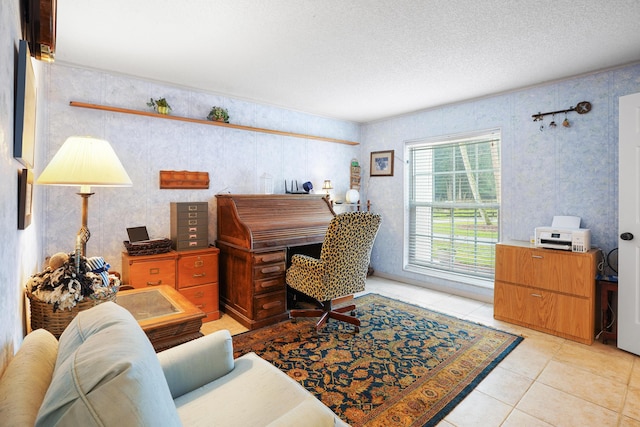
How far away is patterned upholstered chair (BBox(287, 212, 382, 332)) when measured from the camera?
2.81 m

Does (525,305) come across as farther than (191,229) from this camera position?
No

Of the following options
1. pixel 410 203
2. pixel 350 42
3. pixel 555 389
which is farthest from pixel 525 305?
pixel 350 42

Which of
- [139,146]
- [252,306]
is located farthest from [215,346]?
[139,146]

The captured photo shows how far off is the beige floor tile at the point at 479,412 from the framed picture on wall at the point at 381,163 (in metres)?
3.45

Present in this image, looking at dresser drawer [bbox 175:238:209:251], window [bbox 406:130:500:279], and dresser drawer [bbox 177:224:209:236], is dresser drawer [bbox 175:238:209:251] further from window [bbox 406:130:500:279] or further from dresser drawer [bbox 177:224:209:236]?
window [bbox 406:130:500:279]

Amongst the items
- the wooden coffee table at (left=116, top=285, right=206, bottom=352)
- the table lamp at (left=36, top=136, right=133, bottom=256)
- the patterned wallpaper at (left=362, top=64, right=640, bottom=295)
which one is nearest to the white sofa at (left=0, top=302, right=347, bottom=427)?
the wooden coffee table at (left=116, top=285, right=206, bottom=352)

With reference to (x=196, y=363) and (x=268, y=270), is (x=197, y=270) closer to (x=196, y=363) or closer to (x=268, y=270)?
(x=268, y=270)

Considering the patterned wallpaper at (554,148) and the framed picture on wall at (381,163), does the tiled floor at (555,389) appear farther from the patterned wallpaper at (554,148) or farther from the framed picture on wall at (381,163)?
the framed picture on wall at (381,163)

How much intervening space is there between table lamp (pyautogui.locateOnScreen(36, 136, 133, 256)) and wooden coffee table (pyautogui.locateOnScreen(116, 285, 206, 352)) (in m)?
0.46

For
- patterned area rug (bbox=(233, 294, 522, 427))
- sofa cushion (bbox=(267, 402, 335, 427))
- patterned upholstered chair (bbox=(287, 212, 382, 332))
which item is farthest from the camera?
patterned upholstered chair (bbox=(287, 212, 382, 332))

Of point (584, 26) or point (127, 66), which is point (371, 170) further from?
point (127, 66)

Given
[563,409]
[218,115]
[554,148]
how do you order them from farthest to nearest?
[218,115] < [554,148] < [563,409]

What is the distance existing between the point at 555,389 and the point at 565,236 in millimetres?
1452

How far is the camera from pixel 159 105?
3.34m
